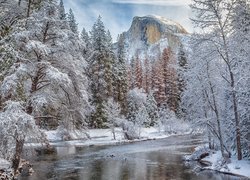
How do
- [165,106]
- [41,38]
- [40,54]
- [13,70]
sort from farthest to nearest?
[165,106] → [41,38] → [40,54] → [13,70]

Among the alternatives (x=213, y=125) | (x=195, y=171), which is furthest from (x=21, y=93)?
(x=213, y=125)

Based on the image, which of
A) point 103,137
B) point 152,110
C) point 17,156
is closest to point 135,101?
point 152,110

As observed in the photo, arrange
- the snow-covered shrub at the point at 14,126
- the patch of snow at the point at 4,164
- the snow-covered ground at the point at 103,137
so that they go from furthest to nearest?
the snow-covered ground at the point at 103,137 < the patch of snow at the point at 4,164 < the snow-covered shrub at the point at 14,126

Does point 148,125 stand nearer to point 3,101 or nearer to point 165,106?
point 165,106

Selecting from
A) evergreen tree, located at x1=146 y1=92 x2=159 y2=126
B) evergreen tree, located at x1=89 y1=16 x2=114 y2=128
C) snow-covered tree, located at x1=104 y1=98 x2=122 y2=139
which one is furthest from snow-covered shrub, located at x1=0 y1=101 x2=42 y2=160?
evergreen tree, located at x1=146 y1=92 x2=159 y2=126

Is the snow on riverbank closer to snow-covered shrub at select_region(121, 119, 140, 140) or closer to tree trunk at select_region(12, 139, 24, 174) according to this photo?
tree trunk at select_region(12, 139, 24, 174)

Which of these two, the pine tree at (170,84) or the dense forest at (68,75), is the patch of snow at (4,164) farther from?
the pine tree at (170,84)

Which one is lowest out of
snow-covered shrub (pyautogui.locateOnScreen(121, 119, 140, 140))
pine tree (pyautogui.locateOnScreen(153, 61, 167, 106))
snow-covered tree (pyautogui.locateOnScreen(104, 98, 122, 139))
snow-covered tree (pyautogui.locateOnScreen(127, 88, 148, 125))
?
snow-covered shrub (pyautogui.locateOnScreen(121, 119, 140, 140))

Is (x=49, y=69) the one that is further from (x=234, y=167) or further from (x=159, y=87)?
(x=159, y=87)

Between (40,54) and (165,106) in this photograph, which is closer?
(40,54)

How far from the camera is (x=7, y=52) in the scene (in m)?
17.5

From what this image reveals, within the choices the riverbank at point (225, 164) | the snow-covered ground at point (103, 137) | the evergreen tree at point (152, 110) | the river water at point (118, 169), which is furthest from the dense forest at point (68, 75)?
the evergreen tree at point (152, 110)

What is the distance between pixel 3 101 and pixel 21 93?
1.17 metres

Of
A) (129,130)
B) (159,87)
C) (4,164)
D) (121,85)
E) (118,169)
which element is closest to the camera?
(4,164)
